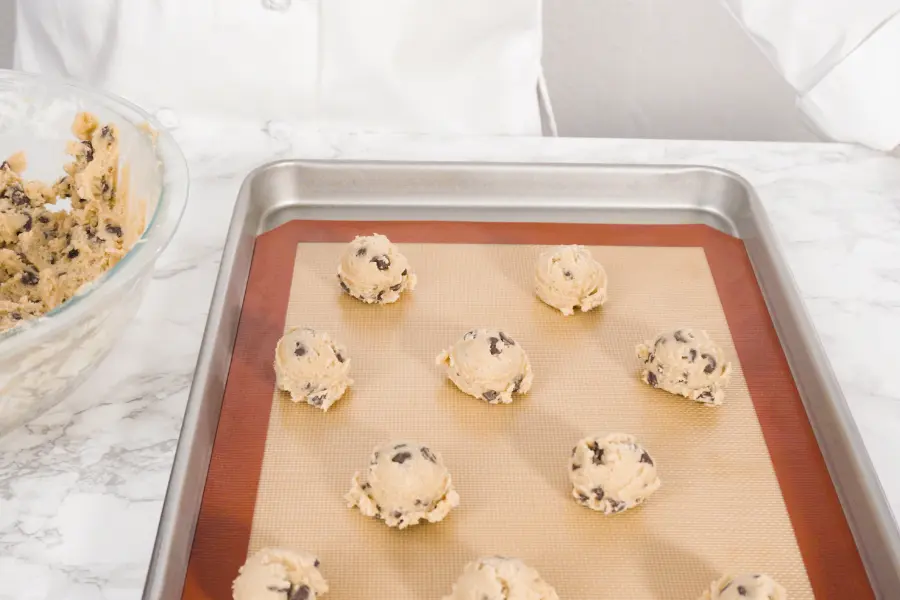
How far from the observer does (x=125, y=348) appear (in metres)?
0.96

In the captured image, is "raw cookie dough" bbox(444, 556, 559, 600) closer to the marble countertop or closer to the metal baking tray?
the marble countertop

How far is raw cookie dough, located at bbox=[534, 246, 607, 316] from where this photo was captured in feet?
3.26

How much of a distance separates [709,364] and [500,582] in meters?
0.37

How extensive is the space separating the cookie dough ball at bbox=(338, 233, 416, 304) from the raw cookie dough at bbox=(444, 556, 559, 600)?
0.40 meters

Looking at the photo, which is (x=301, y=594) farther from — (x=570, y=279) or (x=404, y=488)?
(x=570, y=279)

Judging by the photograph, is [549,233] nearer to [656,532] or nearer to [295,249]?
[295,249]

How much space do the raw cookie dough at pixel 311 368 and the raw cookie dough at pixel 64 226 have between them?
0.22m

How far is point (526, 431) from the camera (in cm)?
90

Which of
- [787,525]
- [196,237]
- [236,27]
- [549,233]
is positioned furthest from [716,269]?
[236,27]

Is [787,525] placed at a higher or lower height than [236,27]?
lower

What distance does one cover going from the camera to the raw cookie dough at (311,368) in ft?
2.89

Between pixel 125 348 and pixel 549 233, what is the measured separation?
0.60m

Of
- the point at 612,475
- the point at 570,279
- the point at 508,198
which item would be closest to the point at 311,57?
the point at 508,198

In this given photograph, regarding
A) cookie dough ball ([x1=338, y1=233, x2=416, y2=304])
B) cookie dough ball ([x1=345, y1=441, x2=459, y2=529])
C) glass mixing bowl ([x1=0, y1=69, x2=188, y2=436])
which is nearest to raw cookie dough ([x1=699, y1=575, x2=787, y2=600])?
cookie dough ball ([x1=345, y1=441, x2=459, y2=529])
